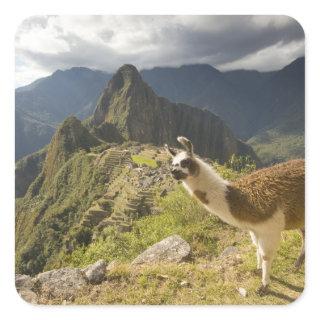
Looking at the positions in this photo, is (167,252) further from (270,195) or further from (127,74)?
(127,74)

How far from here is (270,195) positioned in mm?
4582

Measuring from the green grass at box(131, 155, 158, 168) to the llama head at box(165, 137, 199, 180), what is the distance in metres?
0.65

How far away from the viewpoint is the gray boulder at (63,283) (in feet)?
16.2

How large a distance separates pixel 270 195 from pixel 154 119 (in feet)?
4.98

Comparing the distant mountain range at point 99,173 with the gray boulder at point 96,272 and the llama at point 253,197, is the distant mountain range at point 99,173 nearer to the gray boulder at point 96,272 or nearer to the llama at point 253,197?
the gray boulder at point 96,272

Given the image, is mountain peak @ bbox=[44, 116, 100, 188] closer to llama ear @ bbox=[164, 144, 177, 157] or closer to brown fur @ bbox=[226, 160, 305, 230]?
llama ear @ bbox=[164, 144, 177, 157]

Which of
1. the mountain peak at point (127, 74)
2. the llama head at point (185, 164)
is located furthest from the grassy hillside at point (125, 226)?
the mountain peak at point (127, 74)

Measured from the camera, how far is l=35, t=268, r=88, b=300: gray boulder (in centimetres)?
495

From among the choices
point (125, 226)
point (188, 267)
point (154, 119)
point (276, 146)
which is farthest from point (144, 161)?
point (276, 146)

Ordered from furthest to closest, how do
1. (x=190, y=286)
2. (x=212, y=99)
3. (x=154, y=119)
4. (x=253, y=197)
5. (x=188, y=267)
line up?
(x=212, y=99) < (x=154, y=119) < (x=188, y=267) < (x=190, y=286) < (x=253, y=197)

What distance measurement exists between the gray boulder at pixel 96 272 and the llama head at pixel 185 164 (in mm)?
1273
